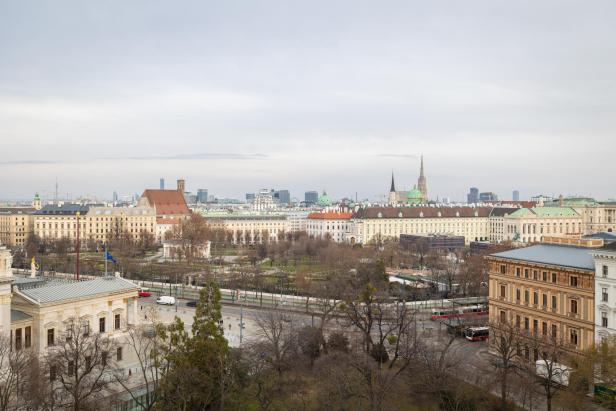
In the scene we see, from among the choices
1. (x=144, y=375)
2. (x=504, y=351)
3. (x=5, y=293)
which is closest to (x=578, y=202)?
(x=504, y=351)

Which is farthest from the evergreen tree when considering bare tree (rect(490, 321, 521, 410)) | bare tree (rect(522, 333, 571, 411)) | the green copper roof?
the green copper roof

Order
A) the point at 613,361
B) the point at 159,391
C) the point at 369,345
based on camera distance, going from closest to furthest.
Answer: the point at 159,391 → the point at 613,361 → the point at 369,345

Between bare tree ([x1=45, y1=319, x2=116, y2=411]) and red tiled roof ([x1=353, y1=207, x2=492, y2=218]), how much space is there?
476ft

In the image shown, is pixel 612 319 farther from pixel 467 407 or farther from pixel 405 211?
pixel 405 211

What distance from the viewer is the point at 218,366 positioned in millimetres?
32438

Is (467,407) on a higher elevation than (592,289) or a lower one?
lower

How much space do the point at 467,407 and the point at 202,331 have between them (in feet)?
49.1

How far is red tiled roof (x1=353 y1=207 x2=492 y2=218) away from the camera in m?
184

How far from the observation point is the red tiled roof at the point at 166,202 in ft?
606

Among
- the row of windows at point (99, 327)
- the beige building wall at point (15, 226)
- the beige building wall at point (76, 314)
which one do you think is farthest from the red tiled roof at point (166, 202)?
the row of windows at point (99, 327)

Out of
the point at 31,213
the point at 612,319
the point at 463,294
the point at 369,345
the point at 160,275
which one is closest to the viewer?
the point at 612,319

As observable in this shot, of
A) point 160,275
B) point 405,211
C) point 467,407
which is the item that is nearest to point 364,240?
point 405,211

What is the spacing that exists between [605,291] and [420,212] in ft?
476

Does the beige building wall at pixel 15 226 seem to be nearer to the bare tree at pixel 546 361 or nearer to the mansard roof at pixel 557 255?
the mansard roof at pixel 557 255
